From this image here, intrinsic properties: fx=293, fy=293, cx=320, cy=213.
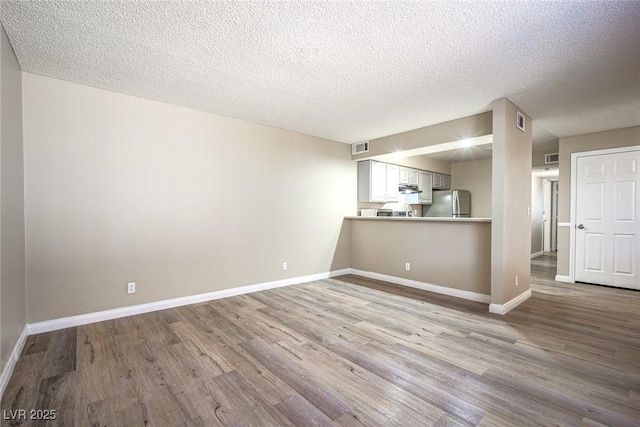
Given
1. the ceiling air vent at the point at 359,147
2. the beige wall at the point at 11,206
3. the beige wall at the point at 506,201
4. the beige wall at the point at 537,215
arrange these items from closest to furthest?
the beige wall at the point at 11,206 → the beige wall at the point at 506,201 → the ceiling air vent at the point at 359,147 → the beige wall at the point at 537,215

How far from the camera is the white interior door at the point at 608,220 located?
14.4 ft

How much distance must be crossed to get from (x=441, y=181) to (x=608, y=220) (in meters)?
3.28

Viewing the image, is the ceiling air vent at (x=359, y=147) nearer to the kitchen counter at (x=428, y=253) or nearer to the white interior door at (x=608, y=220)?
the kitchen counter at (x=428, y=253)

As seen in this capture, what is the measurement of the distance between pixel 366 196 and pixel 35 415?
488 centimetres

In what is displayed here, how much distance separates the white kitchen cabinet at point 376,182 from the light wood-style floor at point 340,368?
2547 mm

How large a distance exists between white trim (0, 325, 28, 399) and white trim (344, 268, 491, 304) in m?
4.34

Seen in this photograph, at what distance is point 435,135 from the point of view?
430cm

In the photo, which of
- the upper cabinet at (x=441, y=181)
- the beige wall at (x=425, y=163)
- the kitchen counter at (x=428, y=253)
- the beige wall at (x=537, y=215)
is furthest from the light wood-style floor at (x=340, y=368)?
the beige wall at (x=537, y=215)

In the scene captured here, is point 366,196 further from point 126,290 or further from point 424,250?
point 126,290

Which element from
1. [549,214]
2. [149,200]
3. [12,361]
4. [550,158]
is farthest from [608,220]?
[12,361]

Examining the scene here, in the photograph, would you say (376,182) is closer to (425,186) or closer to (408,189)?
(408,189)

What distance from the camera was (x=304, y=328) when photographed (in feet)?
9.61

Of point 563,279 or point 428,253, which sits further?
point 563,279

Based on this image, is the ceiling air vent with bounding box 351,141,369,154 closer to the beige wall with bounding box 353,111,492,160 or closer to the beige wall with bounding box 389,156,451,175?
the beige wall with bounding box 353,111,492,160
